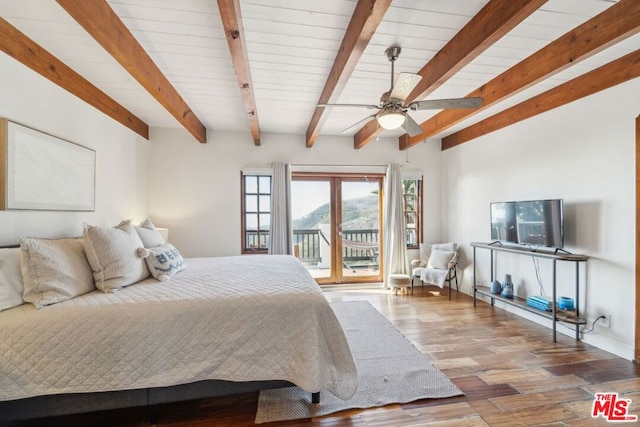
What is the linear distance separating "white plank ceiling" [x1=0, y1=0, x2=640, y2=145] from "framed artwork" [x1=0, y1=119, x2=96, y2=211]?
27.4 inches

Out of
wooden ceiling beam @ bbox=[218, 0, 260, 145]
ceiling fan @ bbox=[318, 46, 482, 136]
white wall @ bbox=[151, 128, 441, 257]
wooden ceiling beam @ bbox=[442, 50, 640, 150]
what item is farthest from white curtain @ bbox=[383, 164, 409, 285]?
wooden ceiling beam @ bbox=[218, 0, 260, 145]

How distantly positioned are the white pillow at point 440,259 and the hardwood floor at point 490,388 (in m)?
1.14

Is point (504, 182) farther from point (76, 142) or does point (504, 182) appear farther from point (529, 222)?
point (76, 142)

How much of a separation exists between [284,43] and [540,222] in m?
3.04

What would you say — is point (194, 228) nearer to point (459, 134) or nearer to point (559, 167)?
point (459, 134)

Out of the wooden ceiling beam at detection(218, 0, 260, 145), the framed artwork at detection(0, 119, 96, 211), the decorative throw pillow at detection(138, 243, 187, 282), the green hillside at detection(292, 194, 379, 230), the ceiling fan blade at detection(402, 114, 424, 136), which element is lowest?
the decorative throw pillow at detection(138, 243, 187, 282)

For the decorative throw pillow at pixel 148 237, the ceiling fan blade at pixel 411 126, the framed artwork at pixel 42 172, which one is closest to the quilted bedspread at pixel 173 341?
the decorative throw pillow at pixel 148 237

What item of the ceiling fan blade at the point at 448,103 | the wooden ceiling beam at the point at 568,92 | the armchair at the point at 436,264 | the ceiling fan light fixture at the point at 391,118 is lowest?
the armchair at the point at 436,264

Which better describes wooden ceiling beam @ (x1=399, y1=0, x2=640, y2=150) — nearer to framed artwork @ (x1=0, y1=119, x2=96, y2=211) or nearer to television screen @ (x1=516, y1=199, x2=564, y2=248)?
television screen @ (x1=516, y1=199, x2=564, y2=248)

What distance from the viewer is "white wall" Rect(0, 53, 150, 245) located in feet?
6.35

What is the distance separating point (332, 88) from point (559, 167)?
2545 mm

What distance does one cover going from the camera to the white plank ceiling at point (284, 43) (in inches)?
68.4

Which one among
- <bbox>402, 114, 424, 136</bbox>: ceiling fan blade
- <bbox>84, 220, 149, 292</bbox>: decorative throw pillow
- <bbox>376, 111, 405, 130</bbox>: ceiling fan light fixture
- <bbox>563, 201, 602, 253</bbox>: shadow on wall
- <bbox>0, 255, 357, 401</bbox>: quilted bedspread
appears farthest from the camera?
<bbox>563, 201, 602, 253</bbox>: shadow on wall

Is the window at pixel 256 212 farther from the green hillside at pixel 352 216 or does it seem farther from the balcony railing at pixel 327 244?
the balcony railing at pixel 327 244
